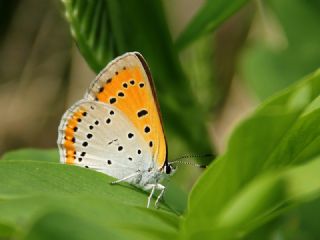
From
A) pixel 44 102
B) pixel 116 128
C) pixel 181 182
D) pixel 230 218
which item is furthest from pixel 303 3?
pixel 230 218

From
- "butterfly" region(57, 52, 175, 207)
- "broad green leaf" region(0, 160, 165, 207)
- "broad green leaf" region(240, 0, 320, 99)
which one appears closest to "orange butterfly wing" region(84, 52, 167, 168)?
"butterfly" region(57, 52, 175, 207)

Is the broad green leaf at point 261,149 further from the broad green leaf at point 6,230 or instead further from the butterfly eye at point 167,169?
the butterfly eye at point 167,169

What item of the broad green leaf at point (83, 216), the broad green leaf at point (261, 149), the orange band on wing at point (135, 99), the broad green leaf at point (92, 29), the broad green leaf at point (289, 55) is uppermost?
the broad green leaf at point (289, 55)

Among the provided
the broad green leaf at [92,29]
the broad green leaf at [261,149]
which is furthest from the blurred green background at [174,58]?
the broad green leaf at [261,149]

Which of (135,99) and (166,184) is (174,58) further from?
(166,184)

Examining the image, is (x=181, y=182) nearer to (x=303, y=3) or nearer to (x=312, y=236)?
(x=312, y=236)
